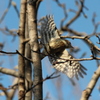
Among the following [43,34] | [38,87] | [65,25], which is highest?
[65,25]

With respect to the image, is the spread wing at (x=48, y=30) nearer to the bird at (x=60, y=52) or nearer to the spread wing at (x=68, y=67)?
the bird at (x=60, y=52)

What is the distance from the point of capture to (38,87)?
115cm

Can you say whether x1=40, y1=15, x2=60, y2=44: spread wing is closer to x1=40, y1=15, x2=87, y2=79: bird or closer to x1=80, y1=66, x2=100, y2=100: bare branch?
x1=40, y1=15, x2=87, y2=79: bird

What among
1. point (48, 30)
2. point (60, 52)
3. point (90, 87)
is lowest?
point (90, 87)

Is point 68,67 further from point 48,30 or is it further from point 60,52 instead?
point 48,30

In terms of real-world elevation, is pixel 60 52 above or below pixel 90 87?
above

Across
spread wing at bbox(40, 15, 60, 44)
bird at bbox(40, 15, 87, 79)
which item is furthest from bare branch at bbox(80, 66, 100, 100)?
spread wing at bbox(40, 15, 60, 44)

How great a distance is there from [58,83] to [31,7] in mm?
929

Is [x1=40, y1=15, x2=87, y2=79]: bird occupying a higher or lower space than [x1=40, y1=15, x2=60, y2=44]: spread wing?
lower

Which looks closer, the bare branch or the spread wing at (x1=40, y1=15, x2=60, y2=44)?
the bare branch

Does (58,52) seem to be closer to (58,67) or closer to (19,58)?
(58,67)

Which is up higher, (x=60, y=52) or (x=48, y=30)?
(x=48, y=30)

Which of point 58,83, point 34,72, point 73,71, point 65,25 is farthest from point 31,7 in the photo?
point 65,25

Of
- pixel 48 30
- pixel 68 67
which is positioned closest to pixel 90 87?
pixel 68 67
